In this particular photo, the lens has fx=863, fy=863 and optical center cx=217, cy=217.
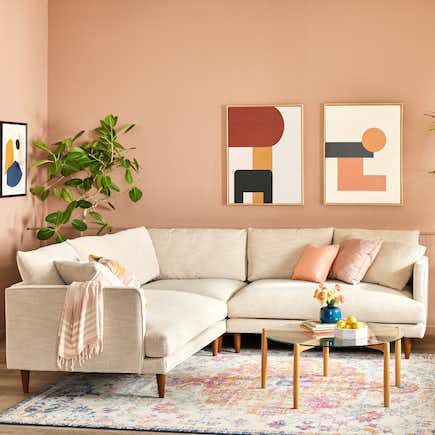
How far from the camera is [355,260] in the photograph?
6.27 m

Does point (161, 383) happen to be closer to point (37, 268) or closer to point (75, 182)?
point (37, 268)

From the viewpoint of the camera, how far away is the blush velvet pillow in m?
6.30

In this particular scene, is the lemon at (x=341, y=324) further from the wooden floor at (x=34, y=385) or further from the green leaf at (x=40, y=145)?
the green leaf at (x=40, y=145)

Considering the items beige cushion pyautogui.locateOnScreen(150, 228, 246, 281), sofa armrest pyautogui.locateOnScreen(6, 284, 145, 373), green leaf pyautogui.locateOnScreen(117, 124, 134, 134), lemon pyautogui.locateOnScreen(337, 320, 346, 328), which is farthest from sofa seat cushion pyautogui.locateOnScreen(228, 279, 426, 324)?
green leaf pyautogui.locateOnScreen(117, 124, 134, 134)

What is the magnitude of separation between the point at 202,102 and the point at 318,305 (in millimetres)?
2196

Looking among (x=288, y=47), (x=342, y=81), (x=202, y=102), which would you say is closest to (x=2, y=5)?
(x=202, y=102)

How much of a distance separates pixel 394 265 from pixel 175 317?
6.21ft

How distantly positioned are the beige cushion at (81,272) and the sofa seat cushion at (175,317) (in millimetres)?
341

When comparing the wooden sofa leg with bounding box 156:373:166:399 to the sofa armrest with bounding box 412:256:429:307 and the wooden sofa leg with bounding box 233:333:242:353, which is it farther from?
the sofa armrest with bounding box 412:256:429:307

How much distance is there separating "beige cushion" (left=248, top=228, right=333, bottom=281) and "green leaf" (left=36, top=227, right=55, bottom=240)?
63.9 inches

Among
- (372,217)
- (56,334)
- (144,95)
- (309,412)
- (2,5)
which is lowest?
(309,412)

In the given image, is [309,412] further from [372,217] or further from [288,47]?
[288,47]

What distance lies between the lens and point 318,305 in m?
5.95

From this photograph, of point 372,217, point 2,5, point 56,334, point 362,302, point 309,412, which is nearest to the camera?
point 309,412
